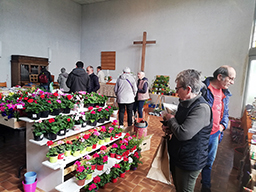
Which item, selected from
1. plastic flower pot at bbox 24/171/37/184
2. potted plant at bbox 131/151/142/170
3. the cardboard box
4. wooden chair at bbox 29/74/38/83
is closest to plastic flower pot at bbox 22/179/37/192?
plastic flower pot at bbox 24/171/37/184

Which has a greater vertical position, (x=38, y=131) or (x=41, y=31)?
(x=41, y=31)

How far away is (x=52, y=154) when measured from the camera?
7.16 ft

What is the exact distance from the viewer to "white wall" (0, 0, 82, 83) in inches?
302

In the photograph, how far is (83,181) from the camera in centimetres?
214

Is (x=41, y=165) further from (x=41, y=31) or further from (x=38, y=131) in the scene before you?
(x=41, y=31)

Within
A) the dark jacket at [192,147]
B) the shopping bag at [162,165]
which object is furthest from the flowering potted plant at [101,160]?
the dark jacket at [192,147]

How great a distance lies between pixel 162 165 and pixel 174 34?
25.0 ft

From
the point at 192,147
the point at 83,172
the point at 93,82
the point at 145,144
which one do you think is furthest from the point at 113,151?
the point at 93,82

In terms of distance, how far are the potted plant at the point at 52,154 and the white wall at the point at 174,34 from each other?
22.8 feet

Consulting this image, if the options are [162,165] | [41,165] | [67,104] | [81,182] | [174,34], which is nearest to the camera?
[162,165]

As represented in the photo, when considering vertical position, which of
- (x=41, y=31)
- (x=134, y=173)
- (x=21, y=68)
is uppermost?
(x=41, y=31)

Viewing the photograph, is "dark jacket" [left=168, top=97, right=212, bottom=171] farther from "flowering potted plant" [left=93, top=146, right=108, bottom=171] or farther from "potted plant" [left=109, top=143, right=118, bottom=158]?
"potted plant" [left=109, top=143, right=118, bottom=158]

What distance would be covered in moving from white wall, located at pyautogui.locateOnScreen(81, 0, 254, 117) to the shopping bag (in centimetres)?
670

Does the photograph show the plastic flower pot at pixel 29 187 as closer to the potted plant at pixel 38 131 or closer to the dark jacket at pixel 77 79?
the potted plant at pixel 38 131
